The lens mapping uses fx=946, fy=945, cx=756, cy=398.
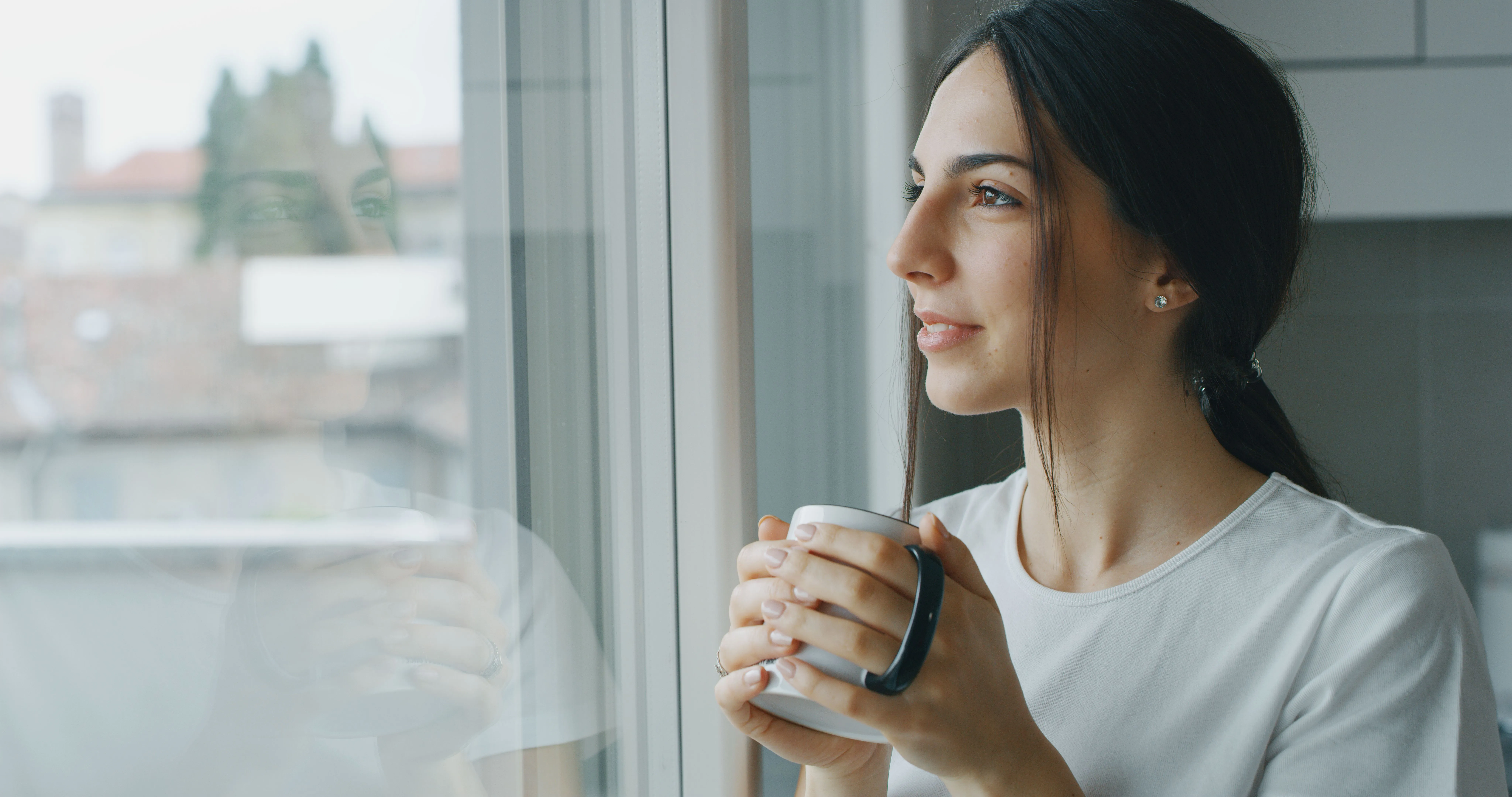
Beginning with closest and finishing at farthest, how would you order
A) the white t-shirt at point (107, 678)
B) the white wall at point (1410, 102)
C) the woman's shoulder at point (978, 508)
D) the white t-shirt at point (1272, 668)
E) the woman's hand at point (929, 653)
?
the white t-shirt at point (107, 678)
the woman's hand at point (929, 653)
the white t-shirt at point (1272, 668)
the woman's shoulder at point (978, 508)
the white wall at point (1410, 102)

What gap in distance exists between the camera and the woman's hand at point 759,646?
19.3 inches

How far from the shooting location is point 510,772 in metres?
0.49

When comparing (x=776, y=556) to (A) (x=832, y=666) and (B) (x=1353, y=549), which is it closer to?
(A) (x=832, y=666)

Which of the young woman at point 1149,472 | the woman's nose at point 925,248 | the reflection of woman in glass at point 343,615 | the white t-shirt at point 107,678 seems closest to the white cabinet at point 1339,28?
the young woman at point 1149,472

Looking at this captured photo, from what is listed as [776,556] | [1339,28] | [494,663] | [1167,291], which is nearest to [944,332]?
[1167,291]

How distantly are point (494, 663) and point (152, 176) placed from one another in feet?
0.93

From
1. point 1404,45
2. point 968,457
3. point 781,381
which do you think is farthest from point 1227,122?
point 1404,45

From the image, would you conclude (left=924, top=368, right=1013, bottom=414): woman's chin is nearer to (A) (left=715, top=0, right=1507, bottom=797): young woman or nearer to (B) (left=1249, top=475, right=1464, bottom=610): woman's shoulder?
(A) (left=715, top=0, right=1507, bottom=797): young woman

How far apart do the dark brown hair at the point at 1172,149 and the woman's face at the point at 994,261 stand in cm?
1

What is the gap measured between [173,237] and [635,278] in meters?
0.35

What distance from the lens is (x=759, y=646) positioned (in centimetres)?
50

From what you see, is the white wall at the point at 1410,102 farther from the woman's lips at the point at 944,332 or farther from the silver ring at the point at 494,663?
the silver ring at the point at 494,663

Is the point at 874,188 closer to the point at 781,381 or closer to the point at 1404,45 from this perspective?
the point at 781,381

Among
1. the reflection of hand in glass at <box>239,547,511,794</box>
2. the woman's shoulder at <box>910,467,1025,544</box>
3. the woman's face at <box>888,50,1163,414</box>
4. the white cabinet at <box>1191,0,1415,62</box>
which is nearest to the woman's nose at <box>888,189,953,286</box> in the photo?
the woman's face at <box>888,50,1163,414</box>
